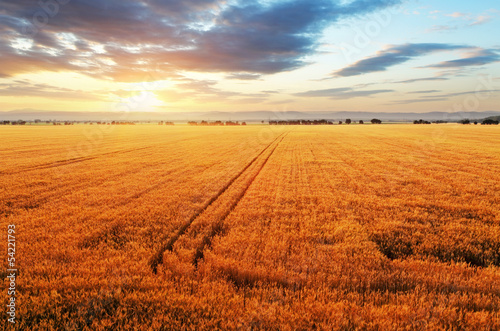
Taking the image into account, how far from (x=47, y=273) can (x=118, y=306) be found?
2.10m

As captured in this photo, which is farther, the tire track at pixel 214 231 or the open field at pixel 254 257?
the tire track at pixel 214 231

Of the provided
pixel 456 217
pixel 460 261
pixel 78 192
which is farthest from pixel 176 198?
pixel 456 217

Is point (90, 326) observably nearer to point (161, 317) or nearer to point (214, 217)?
point (161, 317)

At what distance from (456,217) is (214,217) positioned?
7879mm

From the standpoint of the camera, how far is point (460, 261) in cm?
608

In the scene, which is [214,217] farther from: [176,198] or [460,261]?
[460,261]

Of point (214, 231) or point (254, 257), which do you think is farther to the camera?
point (214, 231)

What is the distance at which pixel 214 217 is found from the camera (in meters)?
8.82

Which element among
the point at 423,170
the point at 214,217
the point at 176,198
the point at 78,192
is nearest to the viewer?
the point at 214,217

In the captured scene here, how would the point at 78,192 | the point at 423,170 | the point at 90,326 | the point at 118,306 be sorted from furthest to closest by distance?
1. the point at 423,170
2. the point at 78,192
3. the point at 118,306
4. the point at 90,326

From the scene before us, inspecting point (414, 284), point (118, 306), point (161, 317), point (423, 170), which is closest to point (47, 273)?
point (118, 306)

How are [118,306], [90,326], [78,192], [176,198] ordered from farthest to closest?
[78,192] → [176,198] → [118,306] → [90,326]

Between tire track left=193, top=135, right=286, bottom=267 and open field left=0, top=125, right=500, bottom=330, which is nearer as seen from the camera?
open field left=0, top=125, right=500, bottom=330

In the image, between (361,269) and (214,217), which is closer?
(361,269)
